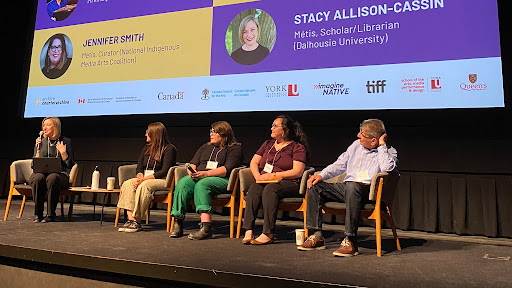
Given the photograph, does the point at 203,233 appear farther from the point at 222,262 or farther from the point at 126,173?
the point at 126,173

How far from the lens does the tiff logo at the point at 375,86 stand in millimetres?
3521

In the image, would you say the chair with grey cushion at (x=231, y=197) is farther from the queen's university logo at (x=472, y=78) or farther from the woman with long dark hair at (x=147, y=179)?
the queen's university logo at (x=472, y=78)

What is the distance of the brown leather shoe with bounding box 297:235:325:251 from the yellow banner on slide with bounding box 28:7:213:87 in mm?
2165

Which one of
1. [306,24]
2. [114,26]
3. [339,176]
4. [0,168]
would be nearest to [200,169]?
[339,176]

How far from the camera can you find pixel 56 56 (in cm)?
493

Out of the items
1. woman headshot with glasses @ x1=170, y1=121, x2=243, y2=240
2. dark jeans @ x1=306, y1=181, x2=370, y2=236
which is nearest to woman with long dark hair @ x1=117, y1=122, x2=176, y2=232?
woman headshot with glasses @ x1=170, y1=121, x2=243, y2=240

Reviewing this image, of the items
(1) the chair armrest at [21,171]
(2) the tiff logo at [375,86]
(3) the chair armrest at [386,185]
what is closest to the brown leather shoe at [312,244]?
(3) the chair armrest at [386,185]

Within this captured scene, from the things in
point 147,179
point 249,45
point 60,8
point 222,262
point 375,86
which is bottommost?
point 222,262


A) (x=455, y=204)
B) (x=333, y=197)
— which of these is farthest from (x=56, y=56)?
(x=455, y=204)

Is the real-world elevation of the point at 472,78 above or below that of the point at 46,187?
above

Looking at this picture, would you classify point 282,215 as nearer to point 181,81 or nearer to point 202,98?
point 202,98

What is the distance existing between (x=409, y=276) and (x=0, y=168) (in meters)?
5.31

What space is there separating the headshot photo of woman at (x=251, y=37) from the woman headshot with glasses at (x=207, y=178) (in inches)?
40.2

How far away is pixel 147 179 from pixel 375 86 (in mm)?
2052
